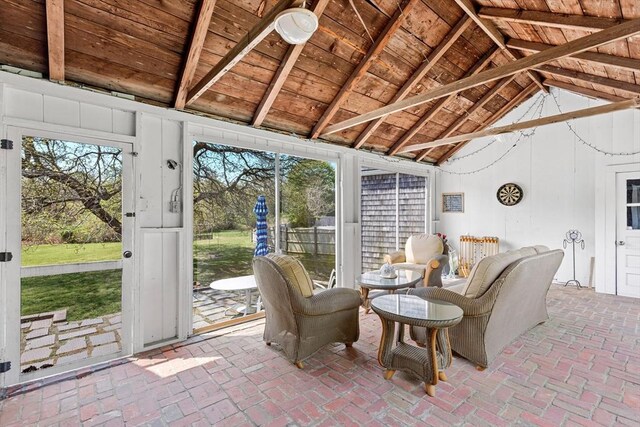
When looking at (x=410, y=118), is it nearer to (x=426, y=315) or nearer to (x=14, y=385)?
(x=426, y=315)

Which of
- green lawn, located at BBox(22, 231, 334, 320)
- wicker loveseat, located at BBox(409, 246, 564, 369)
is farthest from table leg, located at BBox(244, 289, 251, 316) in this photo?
wicker loveseat, located at BBox(409, 246, 564, 369)

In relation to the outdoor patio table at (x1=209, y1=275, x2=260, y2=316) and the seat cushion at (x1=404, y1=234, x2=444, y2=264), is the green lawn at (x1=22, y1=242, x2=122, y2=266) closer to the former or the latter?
the outdoor patio table at (x1=209, y1=275, x2=260, y2=316)

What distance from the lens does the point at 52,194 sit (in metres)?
2.86

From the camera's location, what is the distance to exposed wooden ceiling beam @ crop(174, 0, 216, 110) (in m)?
2.72

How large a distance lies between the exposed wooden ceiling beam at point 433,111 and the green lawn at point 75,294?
16.3 ft

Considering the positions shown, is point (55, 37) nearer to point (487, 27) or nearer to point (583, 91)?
point (487, 27)

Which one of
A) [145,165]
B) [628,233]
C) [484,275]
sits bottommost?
[484,275]

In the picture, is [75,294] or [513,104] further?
[513,104]

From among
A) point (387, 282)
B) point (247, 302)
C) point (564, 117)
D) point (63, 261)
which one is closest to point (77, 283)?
point (63, 261)

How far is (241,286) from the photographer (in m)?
3.93

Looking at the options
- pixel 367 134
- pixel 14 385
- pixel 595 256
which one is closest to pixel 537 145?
pixel 595 256

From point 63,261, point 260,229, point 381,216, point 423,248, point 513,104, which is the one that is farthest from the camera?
point 381,216

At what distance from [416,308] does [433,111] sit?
12.7 ft

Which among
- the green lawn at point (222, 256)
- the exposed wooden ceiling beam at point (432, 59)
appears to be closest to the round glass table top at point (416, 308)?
the green lawn at point (222, 256)
